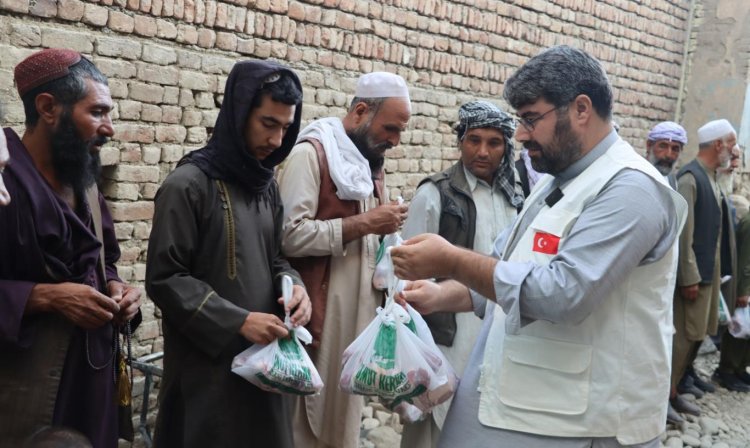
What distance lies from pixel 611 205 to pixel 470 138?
171 cm

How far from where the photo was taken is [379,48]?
586 centimetres

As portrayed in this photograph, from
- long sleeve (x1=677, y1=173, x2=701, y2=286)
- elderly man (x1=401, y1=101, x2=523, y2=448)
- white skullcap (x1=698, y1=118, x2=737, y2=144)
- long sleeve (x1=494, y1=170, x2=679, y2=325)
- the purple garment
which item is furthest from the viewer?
white skullcap (x1=698, y1=118, x2=737, y2=144)

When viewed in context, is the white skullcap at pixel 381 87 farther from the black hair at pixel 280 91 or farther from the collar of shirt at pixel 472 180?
the black hair at pixel 280 91

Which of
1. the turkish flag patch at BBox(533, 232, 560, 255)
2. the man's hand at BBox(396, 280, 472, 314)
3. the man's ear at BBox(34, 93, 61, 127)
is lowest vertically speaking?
the man's hand at BBox(396, 280, 472, 314)

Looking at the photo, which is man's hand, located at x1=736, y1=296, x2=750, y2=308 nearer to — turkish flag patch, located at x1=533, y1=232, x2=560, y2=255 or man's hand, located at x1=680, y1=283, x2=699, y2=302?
man's hand, located at x1=680, y1=283, x2=699, y2=302

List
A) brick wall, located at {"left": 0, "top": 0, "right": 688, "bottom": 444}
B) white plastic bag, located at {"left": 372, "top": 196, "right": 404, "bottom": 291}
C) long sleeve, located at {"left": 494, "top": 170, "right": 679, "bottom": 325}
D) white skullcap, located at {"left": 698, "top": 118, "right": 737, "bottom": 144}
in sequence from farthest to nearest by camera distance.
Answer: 1. white skullcap, located at {"left": 698, "top": 118, "right": 737, "bottom": 144}
2. brick wall, located at {"left": 0, "top": 0, "right": 688, "bottom": 444}
3. white plastic bag, located at {"left": 372, "top": 196, "right": 404, "bottom": 291}
4. long sleeve, located at {"left": 494, "top": 170, "right": 679, "bottom": 325}

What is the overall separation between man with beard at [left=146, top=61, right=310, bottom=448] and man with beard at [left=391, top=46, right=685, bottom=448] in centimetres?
75

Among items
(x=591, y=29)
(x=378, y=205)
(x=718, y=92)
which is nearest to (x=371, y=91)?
(x=378, y=205)

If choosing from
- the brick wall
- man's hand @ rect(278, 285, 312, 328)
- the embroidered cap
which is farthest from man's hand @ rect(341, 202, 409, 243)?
the brick wall

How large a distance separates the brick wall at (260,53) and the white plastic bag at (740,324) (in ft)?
9.12

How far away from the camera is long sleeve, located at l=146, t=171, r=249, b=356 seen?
8.71ft

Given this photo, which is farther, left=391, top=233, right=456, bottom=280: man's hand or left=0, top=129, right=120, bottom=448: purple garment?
left=0, top=129, right=120, bottom=448: purple garment

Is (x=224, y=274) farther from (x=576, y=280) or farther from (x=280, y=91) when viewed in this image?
(x=576, y=280)

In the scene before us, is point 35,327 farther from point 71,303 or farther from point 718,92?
point 718,92
